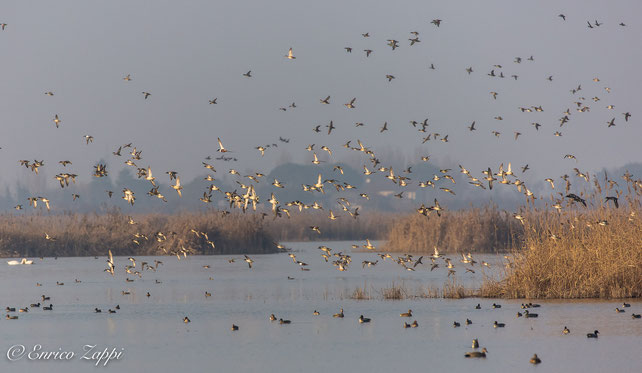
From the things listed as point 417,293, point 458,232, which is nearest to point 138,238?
point 458,232

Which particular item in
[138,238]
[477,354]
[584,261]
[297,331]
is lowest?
[477,354]

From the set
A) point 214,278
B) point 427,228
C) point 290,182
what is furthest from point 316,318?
point 290,182

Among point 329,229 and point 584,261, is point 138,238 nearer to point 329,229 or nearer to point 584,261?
point 329,229

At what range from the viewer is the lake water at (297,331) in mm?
16844

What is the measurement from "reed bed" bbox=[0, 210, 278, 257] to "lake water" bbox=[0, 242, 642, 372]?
51.8 ft

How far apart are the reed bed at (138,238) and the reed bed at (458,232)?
291 inches

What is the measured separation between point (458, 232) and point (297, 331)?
26.7 m

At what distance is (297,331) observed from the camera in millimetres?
20922

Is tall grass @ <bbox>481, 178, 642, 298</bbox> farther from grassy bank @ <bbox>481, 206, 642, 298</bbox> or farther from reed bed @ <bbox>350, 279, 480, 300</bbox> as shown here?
reed bed @ <bbox>350, 279, 480, 300</bbox>

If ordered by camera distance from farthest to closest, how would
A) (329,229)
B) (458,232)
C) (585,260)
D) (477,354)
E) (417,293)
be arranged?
(329,229) → (458,232) → (417,293) → (585,260) → (477,354)

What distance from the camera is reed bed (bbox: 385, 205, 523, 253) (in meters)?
46.2

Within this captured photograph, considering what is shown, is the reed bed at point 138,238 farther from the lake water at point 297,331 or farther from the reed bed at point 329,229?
the lake water at point 297,331

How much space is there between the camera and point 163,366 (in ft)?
54.7

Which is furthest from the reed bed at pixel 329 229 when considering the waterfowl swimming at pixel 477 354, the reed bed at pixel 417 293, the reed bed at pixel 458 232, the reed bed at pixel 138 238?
the waterfowl swimming at pixel 477 354
